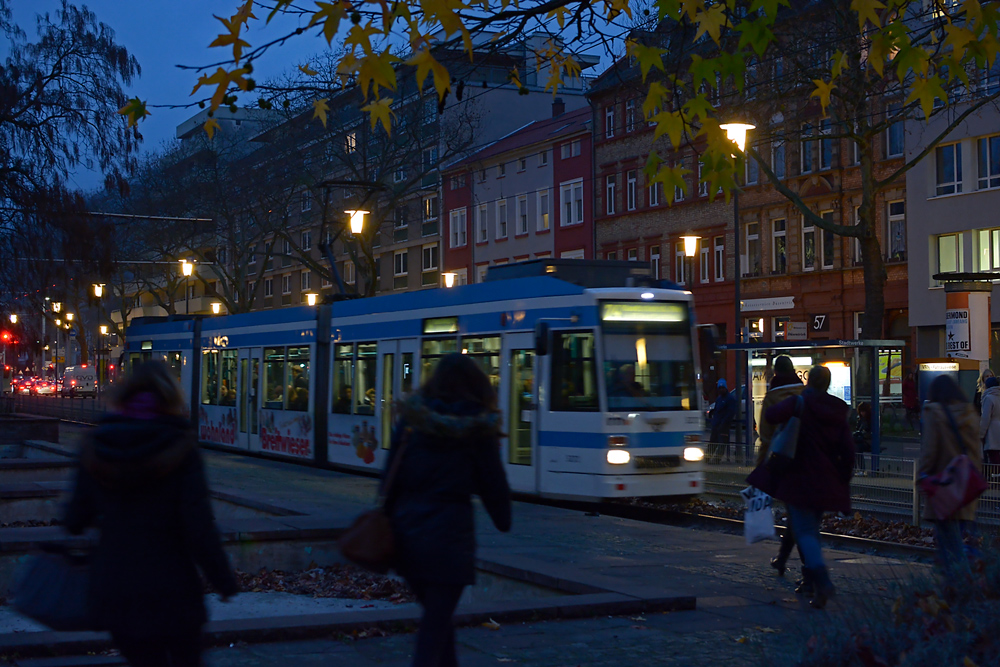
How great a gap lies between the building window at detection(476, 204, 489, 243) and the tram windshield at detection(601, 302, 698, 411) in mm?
45249

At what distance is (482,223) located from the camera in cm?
6200

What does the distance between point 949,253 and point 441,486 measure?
38105 millimetres

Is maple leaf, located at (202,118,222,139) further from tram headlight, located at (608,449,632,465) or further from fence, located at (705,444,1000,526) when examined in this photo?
fence, located at (705,444,1000,526)

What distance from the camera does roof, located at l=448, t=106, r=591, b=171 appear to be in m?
56.5

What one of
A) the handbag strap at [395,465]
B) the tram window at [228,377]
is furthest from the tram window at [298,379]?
the handbag strap at [395,465]

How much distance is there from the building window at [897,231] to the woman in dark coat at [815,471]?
34835 mm

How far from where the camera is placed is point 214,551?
4.64 m

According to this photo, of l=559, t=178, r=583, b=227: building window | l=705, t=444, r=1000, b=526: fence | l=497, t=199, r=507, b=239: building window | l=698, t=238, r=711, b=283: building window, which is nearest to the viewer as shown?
l=705, t=444, r=1000, b=526: fence

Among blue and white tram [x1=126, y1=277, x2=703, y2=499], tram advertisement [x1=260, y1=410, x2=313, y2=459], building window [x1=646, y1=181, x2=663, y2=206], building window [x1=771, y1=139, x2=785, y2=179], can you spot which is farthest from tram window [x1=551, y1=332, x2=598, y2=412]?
building window [x1=646, y1=181, x2=663, y2=206]

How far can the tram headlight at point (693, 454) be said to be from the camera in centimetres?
1638

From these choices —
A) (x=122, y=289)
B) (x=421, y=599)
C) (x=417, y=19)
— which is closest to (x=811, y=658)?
(x=421, y=599)

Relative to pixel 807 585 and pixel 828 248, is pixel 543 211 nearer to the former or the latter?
pixel 828 248

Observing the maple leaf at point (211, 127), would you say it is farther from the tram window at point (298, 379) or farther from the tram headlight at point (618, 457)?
the tram window at point (298, 379)

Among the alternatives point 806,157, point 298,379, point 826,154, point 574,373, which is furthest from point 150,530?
point 806,157
